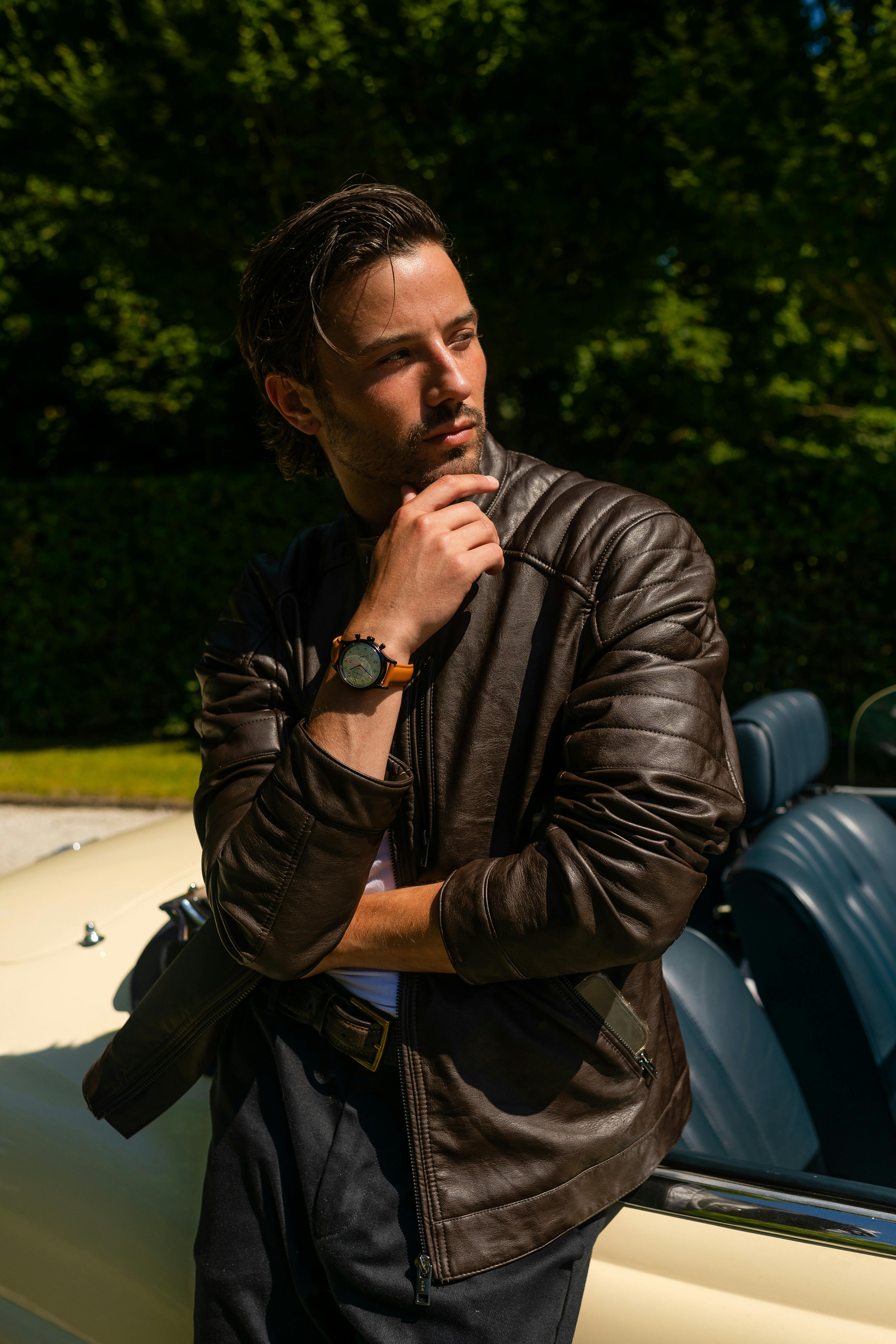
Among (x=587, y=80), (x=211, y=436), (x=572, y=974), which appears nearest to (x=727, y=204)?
(x=587, y=80)

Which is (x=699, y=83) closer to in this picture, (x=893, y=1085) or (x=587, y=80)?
(x=587, y=80)

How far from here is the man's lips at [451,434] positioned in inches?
51.9

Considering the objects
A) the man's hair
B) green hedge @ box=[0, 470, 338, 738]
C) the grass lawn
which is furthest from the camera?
green hedge @ box=[0, 470, 338, 738]

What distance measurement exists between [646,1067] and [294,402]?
104 centimetres

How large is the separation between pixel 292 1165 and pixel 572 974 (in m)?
0.46

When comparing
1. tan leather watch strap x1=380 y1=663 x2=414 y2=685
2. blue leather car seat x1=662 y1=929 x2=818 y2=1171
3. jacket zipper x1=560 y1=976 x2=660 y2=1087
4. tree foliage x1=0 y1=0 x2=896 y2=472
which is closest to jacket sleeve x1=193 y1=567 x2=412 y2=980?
tan leather watch strap x1=380 y1=663 x2=414 y2=685

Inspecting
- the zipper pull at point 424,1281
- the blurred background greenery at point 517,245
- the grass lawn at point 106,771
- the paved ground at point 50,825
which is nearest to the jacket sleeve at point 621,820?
the zipper pull at point 424,1281

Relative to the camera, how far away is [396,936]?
120 cm

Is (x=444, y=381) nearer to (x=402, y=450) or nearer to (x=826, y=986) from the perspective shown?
(x=402, y=450)

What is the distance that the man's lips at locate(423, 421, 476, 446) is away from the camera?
4.32 ft

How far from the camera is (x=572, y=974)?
117 cm

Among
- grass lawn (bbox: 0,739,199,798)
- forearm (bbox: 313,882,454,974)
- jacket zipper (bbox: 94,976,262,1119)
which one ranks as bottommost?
grass lawn (bbox: 0,739,199,798)

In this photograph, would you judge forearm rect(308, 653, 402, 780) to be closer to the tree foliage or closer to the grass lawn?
the tree foliage

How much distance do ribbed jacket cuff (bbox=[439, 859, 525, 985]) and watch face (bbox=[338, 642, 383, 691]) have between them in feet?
0.85
